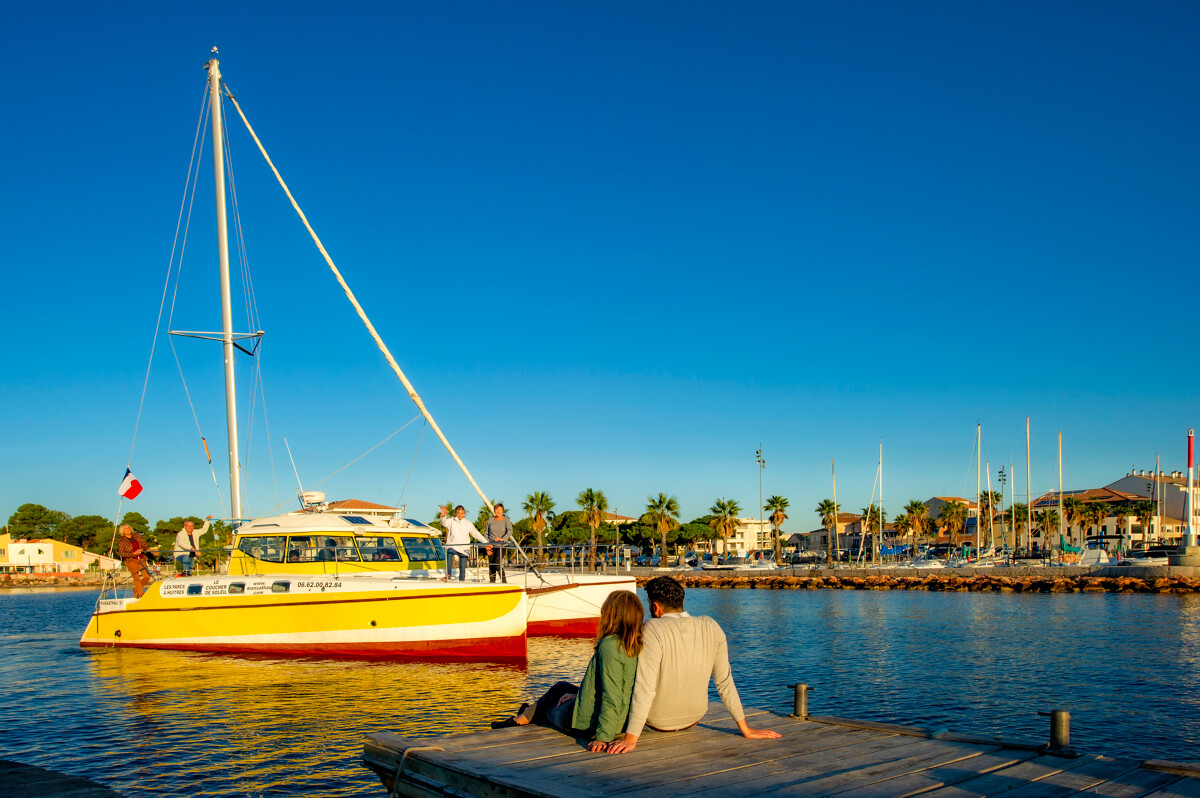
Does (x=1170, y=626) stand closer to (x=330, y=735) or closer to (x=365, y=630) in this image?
(x=365, y=630)

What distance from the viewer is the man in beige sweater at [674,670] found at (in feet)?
21.3

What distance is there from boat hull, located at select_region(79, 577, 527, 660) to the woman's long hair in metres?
12.7

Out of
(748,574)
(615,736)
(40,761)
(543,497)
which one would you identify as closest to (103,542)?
(543,497)

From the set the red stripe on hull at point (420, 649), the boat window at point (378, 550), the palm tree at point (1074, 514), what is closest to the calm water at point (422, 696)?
the red stripe on hull at point (420, 649)

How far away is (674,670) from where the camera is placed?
6.68 meters

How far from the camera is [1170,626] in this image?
1244 inches

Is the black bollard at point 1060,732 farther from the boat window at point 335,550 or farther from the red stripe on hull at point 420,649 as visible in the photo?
the boat window at point 335,550

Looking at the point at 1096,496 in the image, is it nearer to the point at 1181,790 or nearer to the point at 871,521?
the point at 871,521

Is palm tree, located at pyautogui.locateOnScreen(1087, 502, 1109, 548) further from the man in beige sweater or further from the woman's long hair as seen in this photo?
the woman's long hair

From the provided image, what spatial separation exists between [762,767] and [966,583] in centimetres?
6086

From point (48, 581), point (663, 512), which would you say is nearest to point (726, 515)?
point (663, 512)

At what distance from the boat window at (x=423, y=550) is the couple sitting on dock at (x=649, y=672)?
1626cm

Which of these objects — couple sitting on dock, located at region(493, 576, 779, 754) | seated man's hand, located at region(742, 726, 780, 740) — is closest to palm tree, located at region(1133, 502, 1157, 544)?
seated man's hand, located at region(742, 726, 780, 740)

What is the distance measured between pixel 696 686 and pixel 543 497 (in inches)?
3568
